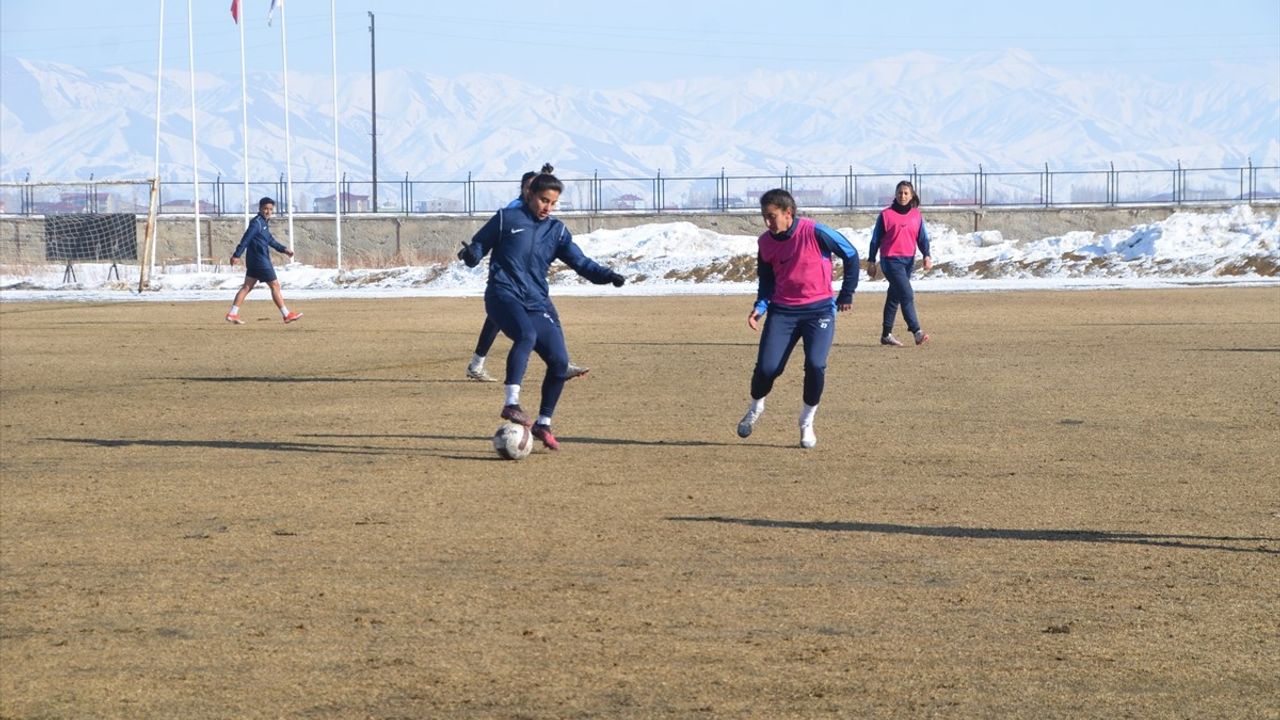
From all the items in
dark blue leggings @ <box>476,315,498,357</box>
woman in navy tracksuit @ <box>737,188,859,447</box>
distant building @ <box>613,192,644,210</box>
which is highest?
distant building @ <box>613,192,644,210</box>

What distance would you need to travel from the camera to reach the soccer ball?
11.5 m

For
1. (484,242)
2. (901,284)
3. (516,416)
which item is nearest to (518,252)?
(484,242)

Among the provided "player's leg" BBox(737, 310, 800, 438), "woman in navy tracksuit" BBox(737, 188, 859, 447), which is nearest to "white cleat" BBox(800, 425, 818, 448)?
"woman in navy tracksuit" BBox(737, 188, 859, 447)

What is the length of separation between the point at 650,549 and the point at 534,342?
4.06 meters

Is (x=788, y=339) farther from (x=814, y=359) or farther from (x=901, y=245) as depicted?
(x=901, y=245)

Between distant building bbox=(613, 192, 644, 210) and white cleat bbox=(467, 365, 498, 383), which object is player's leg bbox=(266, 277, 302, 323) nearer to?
white cleat bbox=(467, 365, 498, 383)

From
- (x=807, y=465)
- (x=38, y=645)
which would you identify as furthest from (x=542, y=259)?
(x=38, y=645)

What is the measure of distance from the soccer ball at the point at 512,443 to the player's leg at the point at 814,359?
1835 millimetres

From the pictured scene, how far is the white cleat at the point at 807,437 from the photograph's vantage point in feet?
39.6

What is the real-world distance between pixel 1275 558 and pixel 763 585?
221cm

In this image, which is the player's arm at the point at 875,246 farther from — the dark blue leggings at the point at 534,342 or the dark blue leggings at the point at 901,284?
the dark blue leggings at the point at 534,342

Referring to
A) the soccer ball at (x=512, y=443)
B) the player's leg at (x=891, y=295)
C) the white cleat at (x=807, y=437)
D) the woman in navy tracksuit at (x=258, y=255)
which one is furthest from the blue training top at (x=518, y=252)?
the woman in navy tracksuit at (x=258, y=255)

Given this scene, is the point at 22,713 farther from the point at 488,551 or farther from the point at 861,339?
the point at 861,339

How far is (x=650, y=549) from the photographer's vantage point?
839cm
